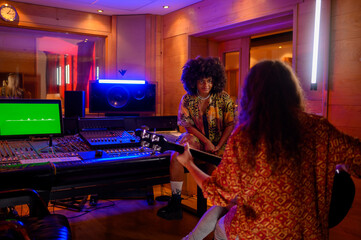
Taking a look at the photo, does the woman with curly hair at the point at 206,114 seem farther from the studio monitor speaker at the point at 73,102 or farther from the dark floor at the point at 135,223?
the studio monitor speaker at the point at 73,102

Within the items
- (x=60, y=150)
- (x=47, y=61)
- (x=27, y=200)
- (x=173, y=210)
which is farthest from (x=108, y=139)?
(x=47, y=61)

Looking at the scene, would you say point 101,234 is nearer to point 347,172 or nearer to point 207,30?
point 347,172

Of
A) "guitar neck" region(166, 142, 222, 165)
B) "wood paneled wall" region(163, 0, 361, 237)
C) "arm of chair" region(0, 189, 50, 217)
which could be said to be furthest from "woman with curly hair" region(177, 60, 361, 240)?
"wood paneled wall" region(163, 0, 361, 237)

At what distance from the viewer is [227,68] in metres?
4.77

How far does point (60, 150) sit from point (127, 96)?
226 centimetres

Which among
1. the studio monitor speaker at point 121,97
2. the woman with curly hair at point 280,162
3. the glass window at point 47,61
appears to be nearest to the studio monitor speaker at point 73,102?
the studio monitor speaker at point 121,97

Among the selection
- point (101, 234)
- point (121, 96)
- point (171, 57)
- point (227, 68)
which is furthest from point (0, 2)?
point (101, 234)

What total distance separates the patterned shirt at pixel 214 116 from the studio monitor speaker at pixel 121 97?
2.00 metres

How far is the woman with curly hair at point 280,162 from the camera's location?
1.25 metres

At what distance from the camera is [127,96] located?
4.61m

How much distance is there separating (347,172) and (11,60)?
17.6 feet

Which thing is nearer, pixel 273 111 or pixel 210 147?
pixel 273 111

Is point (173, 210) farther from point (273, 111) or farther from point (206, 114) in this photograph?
point (273, 111)

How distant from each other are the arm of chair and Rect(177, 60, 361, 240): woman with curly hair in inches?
43.6
